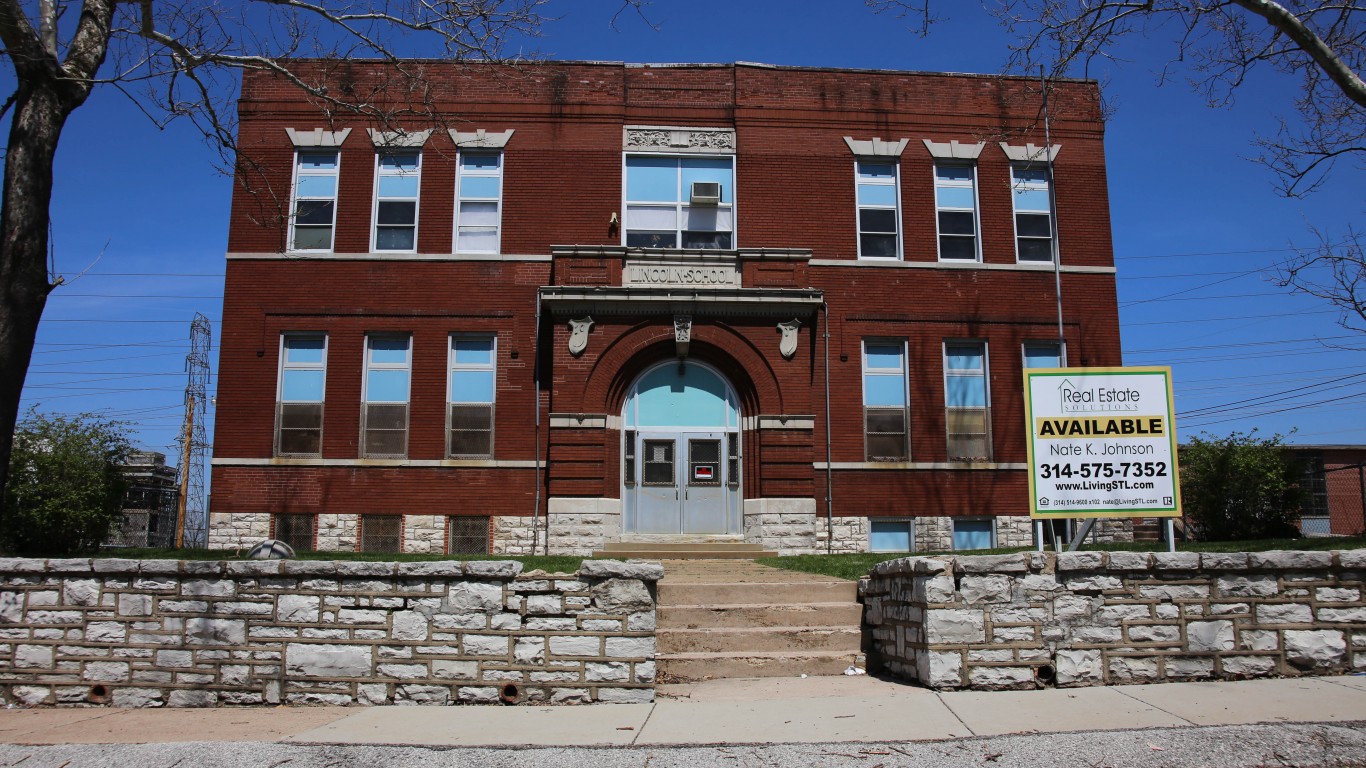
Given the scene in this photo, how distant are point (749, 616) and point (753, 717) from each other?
8.19 ft

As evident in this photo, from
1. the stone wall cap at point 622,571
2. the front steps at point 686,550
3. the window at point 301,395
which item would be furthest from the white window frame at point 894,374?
the stone wall cap at point 622,571

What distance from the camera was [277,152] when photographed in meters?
19.9

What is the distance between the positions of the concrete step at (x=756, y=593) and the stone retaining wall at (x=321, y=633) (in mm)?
1982

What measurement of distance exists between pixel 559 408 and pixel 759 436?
3.73m

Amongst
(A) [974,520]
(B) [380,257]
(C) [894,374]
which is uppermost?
(B) [380,257]

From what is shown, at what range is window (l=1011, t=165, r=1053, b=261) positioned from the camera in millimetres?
20531

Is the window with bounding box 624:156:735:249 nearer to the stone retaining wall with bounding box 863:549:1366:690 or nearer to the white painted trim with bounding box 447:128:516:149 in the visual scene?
the white painted trim with bounding box 447:128:516:149

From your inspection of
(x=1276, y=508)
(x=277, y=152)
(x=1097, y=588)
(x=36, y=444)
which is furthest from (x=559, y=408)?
(x=1276, y=508)

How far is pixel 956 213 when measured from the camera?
2053 cm

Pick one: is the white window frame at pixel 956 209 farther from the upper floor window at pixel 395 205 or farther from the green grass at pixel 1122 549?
the upper floor window at pixel 395 205

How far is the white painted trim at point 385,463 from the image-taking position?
61.5ft

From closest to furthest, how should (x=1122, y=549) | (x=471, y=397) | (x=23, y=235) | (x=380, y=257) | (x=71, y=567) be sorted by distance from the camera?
1. (x=71, y=567)
2. (x=23, y=235)
3. (x=1122, y=549)
4. (x=471, y=397)
5. (x=380, y=257)

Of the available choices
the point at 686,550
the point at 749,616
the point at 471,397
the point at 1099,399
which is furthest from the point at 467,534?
the point at 1099,399

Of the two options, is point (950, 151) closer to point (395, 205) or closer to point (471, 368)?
point (471, 368)
